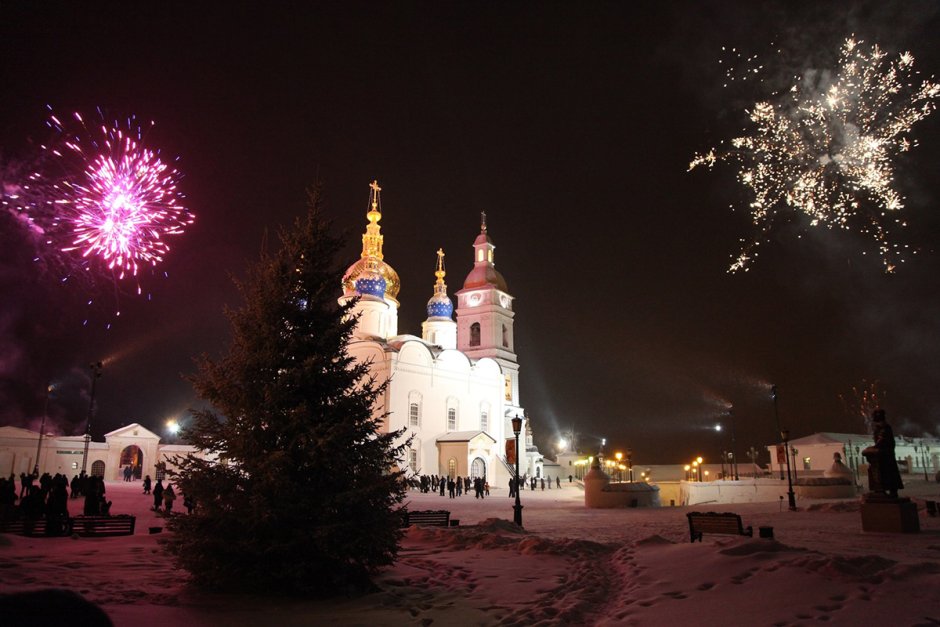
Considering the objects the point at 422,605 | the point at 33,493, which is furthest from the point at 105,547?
the point at 422,605

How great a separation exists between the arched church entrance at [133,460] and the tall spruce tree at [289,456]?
43.7 m

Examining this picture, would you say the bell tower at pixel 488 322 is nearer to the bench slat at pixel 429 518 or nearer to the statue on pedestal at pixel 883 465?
the bench slat at pixel 429 518

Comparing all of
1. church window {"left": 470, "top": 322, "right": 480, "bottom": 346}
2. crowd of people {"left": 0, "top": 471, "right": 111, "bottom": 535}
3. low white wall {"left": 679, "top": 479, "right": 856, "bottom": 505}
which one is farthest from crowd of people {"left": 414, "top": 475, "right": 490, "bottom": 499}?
church window {"left": 470, "top": 322, "right": 480, "bottom": 346}

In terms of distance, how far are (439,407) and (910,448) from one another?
46547 mm

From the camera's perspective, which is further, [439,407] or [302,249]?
[439,407]

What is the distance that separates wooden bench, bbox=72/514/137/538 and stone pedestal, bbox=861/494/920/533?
643 inches

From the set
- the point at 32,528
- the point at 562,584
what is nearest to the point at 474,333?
the point at 32,528

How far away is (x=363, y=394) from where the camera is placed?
957cm

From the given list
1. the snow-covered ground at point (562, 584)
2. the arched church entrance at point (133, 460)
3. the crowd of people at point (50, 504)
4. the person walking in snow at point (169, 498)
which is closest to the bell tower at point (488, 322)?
the arched church entrance at point (133, 460)

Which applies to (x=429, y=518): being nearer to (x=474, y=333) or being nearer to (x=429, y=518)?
(x=429, y=518)

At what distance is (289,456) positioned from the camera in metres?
8.73

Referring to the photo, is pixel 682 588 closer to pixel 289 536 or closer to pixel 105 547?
pixel 289 536

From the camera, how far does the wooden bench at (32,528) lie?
13.5 m

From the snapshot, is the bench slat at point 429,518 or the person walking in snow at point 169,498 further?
the bench slat at point 429,518
